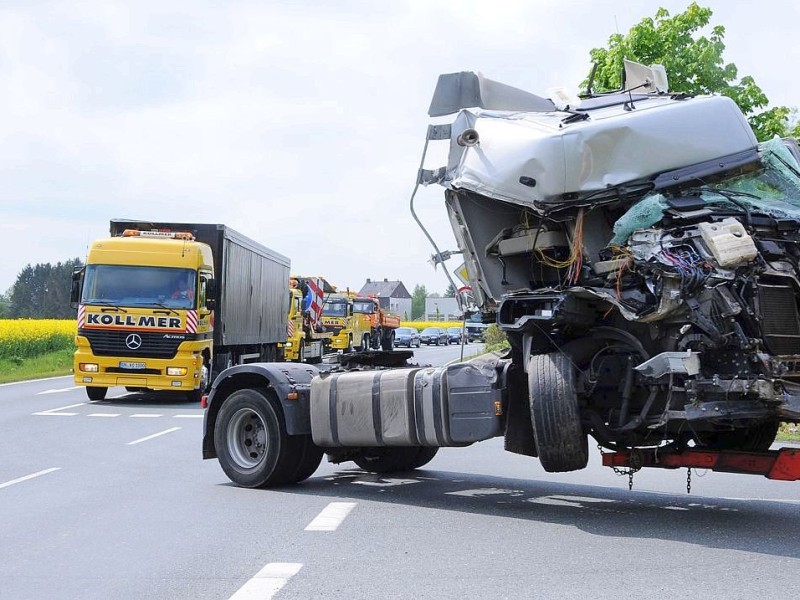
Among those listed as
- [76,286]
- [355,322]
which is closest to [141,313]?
[76,286]

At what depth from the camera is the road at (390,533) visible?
18.9 ft

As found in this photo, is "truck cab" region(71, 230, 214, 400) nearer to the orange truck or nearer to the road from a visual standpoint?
the road

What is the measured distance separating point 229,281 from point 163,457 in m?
10.0

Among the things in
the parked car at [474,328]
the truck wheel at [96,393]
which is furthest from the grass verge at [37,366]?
the parked car at [474,328]

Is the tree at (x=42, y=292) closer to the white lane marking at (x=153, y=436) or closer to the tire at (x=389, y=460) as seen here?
the white lane marking at (x=153, y=436)

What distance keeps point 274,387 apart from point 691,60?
11637 millimetres

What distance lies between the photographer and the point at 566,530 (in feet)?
24.2

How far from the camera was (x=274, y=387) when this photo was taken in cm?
924

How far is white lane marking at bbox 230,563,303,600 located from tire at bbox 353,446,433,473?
4.04 meters

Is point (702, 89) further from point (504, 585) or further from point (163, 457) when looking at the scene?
point (504, 585)

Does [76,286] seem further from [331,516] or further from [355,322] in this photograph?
[355,322]

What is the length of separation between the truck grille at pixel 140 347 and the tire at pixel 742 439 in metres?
12.7

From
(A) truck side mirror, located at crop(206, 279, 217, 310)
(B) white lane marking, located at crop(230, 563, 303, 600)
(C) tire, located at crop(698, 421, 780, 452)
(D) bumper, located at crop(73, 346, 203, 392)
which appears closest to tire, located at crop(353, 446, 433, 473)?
(C) tire, located at crop(698, 421, 780, 452)

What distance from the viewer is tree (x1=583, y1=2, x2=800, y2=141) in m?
17.1
